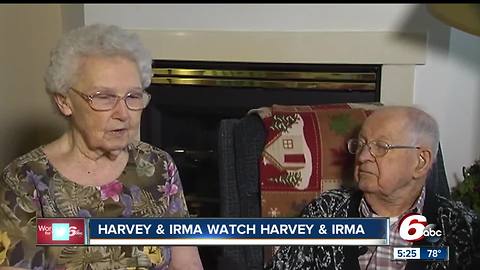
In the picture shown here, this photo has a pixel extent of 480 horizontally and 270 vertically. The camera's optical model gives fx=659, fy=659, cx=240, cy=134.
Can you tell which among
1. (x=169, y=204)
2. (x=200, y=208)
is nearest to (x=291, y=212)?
(x=200, y=208)

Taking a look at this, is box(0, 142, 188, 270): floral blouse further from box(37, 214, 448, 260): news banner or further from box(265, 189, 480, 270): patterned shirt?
box(265, 189, 480, 270): patterned shirt

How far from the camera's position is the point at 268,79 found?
146 cm

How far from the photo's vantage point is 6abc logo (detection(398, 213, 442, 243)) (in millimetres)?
756

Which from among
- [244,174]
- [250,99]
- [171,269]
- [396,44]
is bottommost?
[171,269]

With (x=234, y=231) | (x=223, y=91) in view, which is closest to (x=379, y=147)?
(x=234, y=231)

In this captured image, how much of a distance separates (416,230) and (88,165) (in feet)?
1.27

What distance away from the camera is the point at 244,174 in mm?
1149

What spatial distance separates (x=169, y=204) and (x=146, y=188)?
0.12ft

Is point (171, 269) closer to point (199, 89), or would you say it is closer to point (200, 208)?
point (200, 208)

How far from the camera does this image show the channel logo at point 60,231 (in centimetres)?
71

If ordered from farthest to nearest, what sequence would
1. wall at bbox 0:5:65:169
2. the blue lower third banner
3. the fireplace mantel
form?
the fireplace mantel
wall at bbox 0:5:65:169
the blue lower third banner

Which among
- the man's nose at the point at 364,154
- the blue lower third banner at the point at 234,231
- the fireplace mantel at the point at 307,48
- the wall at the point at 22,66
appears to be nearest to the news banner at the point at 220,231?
the blue lower third banner at the point at 234,231

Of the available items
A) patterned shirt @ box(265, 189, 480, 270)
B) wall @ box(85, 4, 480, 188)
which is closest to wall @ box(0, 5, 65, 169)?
wall @ box(85, 4, 480, 188)

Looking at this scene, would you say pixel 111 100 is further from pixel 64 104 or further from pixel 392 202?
pixel 392 202
